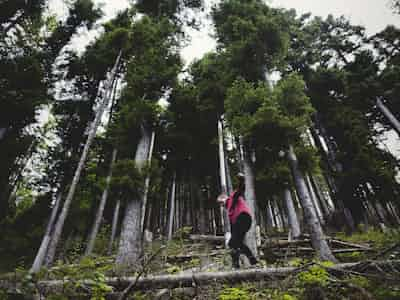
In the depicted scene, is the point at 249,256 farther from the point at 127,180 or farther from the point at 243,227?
the point at 127,180

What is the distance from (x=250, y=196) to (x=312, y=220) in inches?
81.8

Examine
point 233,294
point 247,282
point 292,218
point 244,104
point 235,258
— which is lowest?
point 233,294

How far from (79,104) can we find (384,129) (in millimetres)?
18755

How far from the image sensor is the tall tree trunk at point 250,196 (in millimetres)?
7047

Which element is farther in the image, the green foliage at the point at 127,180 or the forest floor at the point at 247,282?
the green foliage at the point at 127,180

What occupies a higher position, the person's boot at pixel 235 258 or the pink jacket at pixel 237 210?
the pink jacket at pixel 237 210

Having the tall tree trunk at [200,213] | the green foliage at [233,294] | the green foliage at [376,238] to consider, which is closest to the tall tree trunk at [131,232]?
the green foliage at [233,294]

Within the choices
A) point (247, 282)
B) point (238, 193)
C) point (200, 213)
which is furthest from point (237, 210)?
point (200, 213)

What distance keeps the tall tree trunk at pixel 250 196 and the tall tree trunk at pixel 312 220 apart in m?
1.52

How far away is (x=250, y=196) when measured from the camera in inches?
314

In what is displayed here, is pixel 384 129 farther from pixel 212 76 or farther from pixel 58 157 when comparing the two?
pixel 58 157

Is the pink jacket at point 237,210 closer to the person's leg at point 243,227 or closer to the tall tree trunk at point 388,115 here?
the person's leg at point 243,227

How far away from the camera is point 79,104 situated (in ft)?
42.3

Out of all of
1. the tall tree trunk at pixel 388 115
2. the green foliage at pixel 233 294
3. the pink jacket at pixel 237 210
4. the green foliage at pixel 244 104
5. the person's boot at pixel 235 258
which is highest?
the tall tree trunk at pixel 388 115
